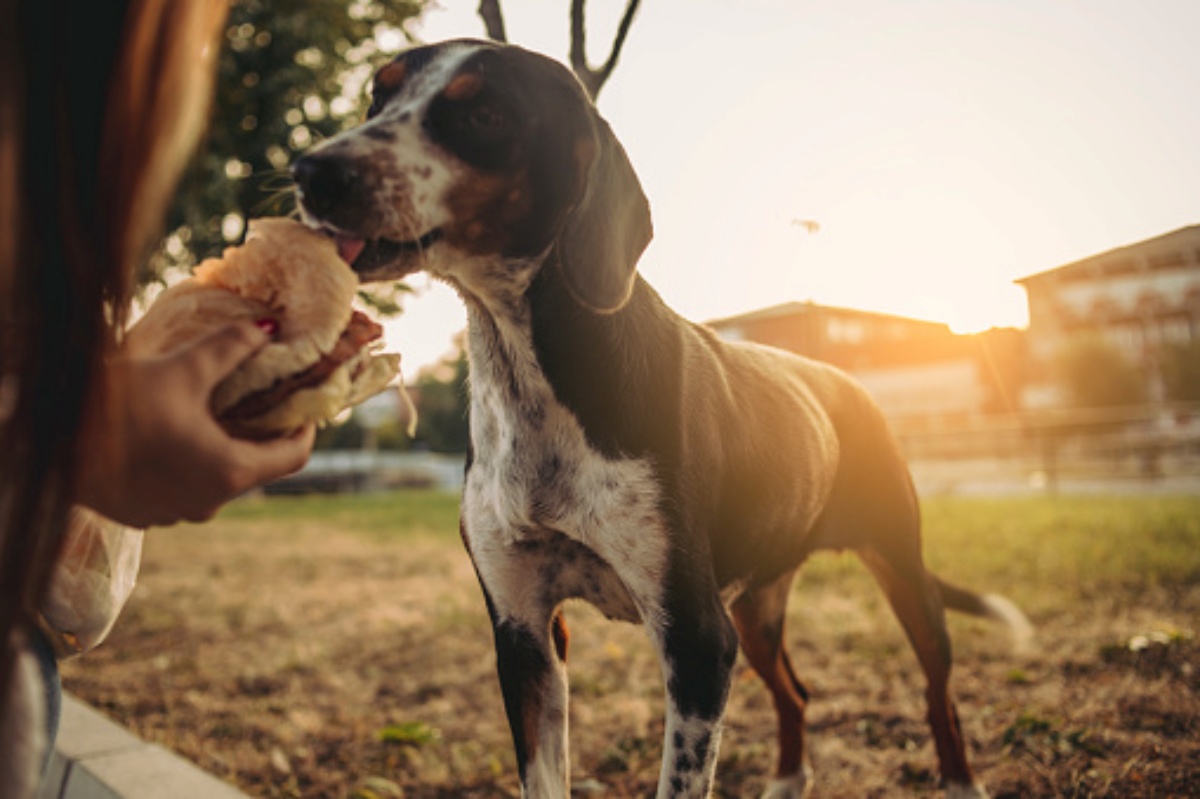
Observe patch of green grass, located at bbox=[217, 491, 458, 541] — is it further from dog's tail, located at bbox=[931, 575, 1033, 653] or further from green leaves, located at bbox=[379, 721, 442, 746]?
dog's tail, located at bbox=[931, 575, 1033, 653]

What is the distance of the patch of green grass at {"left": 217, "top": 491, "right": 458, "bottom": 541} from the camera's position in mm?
13648

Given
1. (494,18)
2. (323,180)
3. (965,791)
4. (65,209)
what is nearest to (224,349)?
(65,209)

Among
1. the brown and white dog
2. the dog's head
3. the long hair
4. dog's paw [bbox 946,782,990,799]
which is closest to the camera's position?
the long hair

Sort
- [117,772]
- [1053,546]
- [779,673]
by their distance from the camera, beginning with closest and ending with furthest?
[117,772] < [779,673] < [1053,546]

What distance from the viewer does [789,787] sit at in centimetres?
327

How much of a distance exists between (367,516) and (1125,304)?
15.0m

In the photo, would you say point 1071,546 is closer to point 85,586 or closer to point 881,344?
point 881,344

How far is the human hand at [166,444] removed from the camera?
1.11m

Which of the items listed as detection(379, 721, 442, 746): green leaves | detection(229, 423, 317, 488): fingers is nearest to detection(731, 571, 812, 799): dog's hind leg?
detection(379, 721, 442, 746): green leaves

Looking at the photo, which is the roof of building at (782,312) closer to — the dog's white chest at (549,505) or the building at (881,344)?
the building at (881,344)

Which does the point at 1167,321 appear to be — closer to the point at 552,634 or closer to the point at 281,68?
the point at 281,68

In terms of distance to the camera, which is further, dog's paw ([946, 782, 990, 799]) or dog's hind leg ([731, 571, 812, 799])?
dog's hind leg ([731, 571, 812, 799])

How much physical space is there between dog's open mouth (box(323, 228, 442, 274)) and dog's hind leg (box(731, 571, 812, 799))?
188 centimetres

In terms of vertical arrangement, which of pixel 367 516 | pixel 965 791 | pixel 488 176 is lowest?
pixel 367 516
